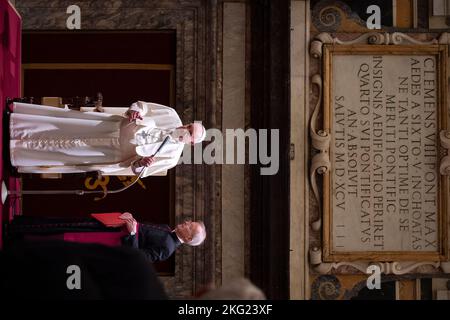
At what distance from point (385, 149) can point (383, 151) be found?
1.2 inches

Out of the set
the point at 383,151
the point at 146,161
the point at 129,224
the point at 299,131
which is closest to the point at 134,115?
the point at 146,161

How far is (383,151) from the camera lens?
22.6 feet

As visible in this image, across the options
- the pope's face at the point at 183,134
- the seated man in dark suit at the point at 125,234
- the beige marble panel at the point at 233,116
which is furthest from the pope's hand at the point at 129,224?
the beige marble panel at the point at 233,116

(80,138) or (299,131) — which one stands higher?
(299,131)

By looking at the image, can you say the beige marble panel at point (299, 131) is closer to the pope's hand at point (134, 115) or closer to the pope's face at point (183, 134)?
the pope's face at point (183, 134)

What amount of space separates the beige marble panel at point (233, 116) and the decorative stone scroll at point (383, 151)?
809 millimetres

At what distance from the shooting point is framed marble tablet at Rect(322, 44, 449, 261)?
6820mm

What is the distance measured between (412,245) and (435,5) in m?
2.50

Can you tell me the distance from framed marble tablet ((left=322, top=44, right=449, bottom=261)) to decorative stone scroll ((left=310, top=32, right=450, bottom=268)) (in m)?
0.01

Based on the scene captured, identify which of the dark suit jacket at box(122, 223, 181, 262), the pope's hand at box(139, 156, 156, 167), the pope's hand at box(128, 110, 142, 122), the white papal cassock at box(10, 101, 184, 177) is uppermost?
the pope's hand at box(128, 110, 142, 122)

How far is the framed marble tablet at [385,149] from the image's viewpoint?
682 centimetres

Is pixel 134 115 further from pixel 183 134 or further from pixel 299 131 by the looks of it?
pixel 299 131

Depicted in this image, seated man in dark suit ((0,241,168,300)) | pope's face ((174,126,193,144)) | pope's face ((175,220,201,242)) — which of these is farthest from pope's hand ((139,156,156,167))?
seated man in dark suit ((0,241,168,300))

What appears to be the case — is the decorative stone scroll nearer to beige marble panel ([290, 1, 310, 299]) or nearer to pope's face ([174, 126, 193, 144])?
beige marble panel ([290, 1, 310, 299])
